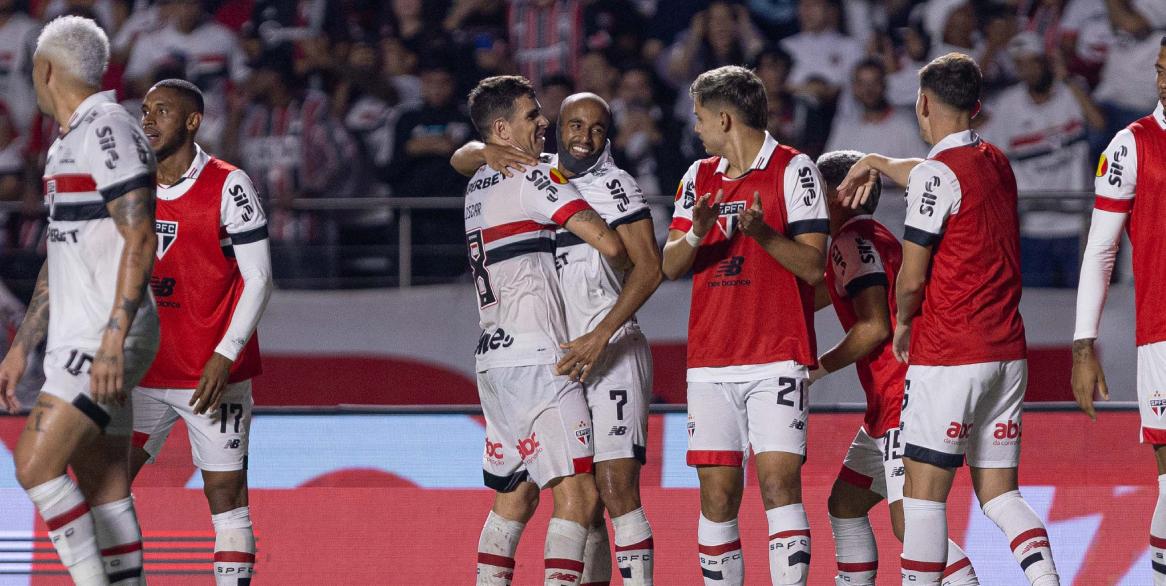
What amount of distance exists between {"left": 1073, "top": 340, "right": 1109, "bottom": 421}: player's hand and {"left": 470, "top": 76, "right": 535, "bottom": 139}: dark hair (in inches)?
86.3

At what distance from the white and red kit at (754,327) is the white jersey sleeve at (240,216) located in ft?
5.27

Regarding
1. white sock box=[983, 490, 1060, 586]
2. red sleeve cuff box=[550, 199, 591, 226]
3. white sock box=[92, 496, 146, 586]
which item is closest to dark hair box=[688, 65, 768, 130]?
red sleeve cuff box=[550, 199, 591, 226]

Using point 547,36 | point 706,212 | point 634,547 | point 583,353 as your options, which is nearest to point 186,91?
point 583,353

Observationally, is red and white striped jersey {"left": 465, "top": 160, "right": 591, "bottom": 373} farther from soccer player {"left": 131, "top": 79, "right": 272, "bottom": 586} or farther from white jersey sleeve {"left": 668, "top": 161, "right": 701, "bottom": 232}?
soccer player {"left": 131, "top": 79, "right": 272, "bottom": 586}

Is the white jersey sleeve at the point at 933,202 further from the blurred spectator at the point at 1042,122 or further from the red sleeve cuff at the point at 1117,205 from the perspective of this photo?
the blurred spectator at the point at 1042,122

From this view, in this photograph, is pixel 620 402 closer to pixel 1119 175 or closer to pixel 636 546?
pixel 636 546

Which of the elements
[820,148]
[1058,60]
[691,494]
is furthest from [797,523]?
[1058,60]

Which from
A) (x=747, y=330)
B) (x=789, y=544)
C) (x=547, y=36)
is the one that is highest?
(x=547, y=36)

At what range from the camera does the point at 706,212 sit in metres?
4.70

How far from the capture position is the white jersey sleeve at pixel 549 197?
499 cm

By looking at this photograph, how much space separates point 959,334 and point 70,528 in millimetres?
3010

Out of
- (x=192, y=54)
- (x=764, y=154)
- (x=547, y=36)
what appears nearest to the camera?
(x=764, y=154)

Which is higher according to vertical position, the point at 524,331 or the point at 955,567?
the point at 524,331

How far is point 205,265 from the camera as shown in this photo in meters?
5.30
